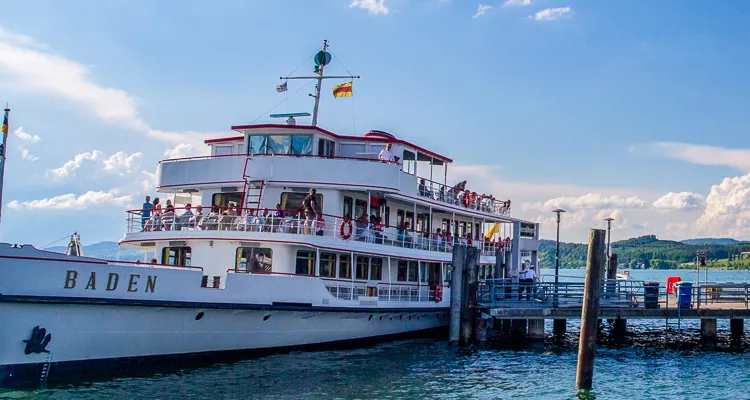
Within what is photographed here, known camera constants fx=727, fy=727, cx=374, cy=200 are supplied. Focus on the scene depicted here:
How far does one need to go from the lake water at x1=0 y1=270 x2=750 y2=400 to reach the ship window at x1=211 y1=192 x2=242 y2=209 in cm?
552

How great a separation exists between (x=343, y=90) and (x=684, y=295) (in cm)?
1321

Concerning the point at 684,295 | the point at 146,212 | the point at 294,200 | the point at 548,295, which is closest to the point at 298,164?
the point at 294,200

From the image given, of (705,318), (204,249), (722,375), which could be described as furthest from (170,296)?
(705,318)

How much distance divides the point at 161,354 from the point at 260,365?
2372 millimetres

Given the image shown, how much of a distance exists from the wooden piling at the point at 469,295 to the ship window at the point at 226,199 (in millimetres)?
7177

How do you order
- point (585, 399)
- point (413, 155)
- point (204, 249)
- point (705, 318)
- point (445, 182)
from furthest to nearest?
1. point (445, 182)
2. point (413, 155)
3. point (705, 318)
4. point (204, 249)
5. point (585, 399)

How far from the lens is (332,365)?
17875mm

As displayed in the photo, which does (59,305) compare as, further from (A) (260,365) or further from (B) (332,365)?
(B) (332,365)

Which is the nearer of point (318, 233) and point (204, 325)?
point (204, 325)

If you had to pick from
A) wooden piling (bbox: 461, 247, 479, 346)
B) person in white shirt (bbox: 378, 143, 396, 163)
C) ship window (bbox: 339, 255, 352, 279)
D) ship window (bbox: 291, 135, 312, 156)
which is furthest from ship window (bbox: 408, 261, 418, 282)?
ship window (bbox: 291, 135, 312, 156)

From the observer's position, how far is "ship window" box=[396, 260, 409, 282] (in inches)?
950

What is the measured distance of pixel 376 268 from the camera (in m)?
22.8

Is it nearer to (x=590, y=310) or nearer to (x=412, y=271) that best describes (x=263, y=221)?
(x=412, y=271)

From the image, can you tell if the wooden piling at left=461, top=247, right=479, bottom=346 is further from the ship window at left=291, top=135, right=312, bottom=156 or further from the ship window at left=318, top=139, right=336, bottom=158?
the ship window at left=291, top=135, right=312, bottom=156
